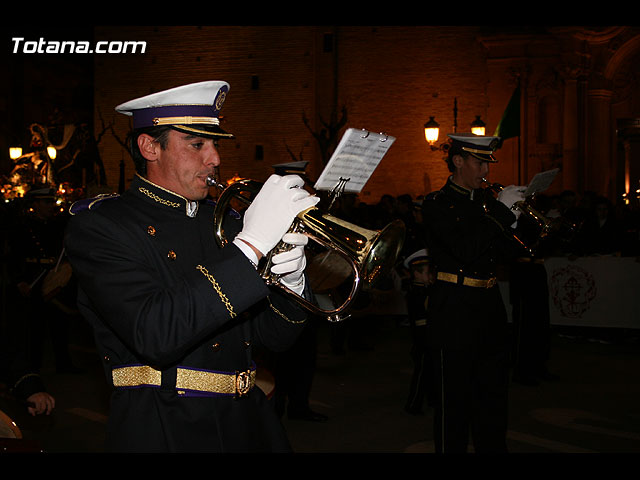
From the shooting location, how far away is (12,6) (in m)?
11.4

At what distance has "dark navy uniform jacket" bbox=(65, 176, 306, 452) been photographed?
2148mm

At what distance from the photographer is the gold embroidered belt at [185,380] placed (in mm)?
2350

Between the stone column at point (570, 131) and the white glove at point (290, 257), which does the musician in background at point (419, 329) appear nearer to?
the white glove at point (290, 257)

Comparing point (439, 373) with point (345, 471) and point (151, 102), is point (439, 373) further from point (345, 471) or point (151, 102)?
point (151, 102)

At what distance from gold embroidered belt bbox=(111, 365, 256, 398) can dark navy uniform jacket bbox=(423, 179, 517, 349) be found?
2426 millimetres

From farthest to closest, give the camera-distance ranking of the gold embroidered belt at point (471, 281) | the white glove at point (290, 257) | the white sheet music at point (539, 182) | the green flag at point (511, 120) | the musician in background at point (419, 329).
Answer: the green flag at point (511, 120), the musician in background at point (419, 329), the white sheet music at point (539, 182), the gold embroidered belt at point (471, 281), the white glove at point (290, 257)

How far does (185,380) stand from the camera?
2367 mm

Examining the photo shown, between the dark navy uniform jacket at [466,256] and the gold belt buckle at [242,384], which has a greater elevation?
the dark navy uniform jacket at [466,256]

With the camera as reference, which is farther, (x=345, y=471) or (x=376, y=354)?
(x=376, y=354)

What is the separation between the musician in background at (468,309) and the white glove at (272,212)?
2547 millimetres

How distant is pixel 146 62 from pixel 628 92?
20.8m

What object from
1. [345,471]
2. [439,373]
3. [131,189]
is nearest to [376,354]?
[439,373]

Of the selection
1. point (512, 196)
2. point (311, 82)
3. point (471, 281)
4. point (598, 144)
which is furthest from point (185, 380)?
point (311, 82)

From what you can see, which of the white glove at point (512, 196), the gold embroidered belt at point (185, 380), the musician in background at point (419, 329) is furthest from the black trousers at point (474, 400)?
the gold embroidered belt at point (185, 380)
